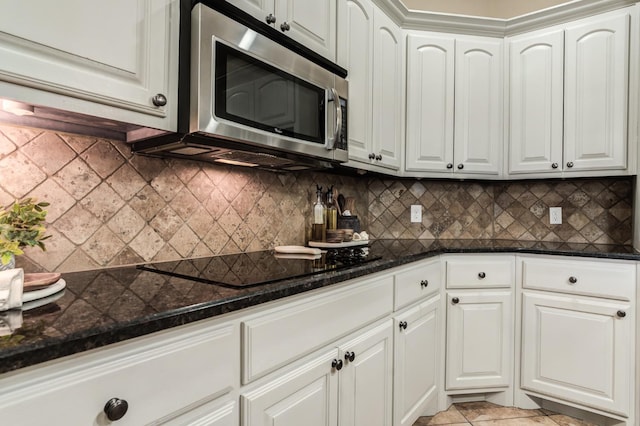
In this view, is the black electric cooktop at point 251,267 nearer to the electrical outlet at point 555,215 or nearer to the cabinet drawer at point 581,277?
the cabinet drawer at point 581,277

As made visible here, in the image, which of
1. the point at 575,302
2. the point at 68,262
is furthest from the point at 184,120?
the point at 575,302

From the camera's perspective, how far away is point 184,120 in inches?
44.4

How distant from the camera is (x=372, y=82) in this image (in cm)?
213

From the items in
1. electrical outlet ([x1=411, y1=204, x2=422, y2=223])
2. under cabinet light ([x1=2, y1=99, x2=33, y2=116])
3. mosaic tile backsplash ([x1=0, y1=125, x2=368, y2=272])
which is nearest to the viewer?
under cabinet light ([x1=2, y1=99, x2=33, y2=116])

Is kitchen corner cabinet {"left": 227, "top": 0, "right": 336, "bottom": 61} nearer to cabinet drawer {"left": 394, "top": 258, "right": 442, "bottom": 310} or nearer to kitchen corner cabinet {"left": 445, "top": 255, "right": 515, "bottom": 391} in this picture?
cabinet drawer {"left": 394, "top": 258, "right": 442, "bottom": 310}

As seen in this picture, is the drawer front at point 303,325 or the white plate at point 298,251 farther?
the white plate at point 298,251

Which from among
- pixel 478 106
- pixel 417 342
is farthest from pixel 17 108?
pixel 478 106

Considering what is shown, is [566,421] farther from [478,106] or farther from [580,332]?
[478,106]

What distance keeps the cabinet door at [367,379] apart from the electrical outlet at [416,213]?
1.34m

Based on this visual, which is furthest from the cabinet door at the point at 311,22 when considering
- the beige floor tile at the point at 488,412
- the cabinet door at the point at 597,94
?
the beige floor tile at the point at 488,412

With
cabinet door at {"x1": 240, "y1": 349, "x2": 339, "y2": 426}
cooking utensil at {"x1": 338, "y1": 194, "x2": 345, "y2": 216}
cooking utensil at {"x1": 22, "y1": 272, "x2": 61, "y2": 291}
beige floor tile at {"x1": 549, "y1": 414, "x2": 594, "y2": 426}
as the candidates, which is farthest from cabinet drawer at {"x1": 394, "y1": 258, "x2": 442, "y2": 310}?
cooking utensil at {"x1": 22, "y1": 272, "x2": 61, "y2": 291}

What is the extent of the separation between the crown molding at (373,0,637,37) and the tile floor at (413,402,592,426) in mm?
2443

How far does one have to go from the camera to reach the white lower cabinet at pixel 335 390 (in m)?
1.01

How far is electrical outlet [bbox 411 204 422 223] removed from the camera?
9.21 ft
